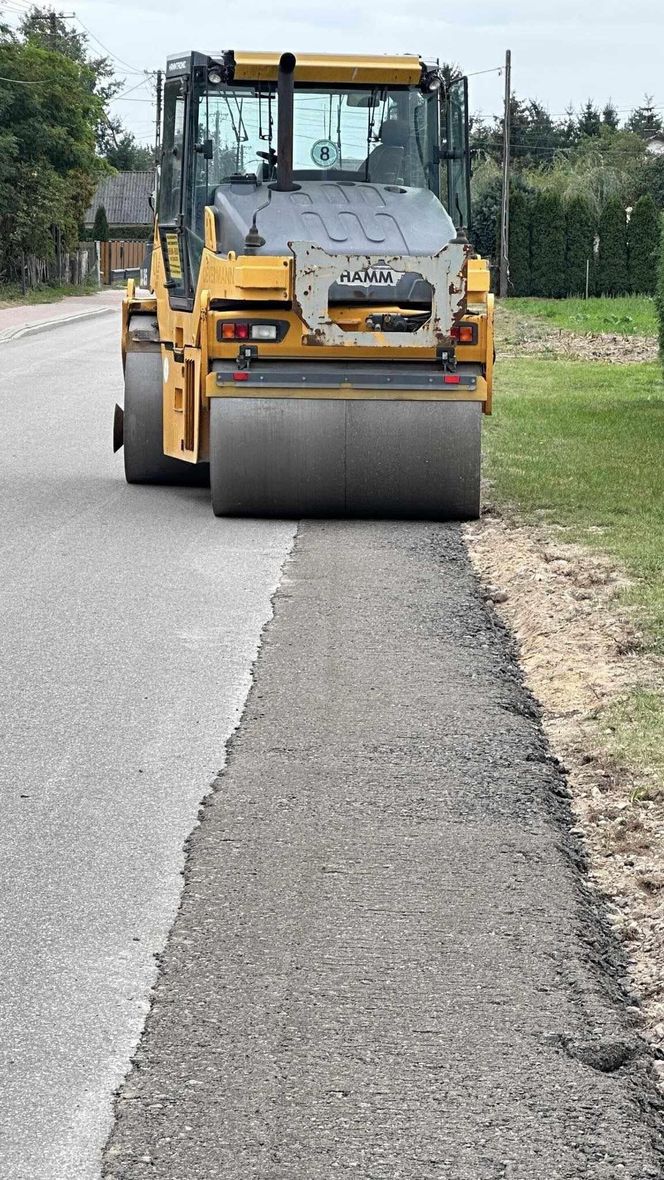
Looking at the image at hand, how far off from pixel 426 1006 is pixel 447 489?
7.14 meters

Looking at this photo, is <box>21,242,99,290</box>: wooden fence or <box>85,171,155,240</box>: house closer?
<box>21,242,99,290</box>: wooden fence

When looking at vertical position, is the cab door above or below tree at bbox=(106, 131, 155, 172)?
below

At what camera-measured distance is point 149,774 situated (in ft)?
17.8

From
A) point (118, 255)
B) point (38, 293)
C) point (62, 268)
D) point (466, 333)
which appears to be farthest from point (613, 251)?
point (466, 333)

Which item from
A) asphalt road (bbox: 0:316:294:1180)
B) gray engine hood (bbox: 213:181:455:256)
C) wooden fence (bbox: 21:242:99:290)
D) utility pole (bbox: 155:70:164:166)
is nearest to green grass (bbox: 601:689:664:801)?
asphalt road (bbox: 0:316:294:1180)

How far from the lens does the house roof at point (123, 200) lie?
92.6 m

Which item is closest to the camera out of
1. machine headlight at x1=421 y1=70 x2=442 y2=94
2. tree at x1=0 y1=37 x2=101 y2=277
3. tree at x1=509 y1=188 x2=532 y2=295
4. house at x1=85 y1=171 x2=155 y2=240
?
machine headlight at x1=421 y1=70 x2=442 y2=94

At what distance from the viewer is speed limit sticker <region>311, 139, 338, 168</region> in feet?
38.3

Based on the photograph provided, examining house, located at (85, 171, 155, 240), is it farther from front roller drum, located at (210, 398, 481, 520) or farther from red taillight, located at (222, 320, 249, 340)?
front roller drum, located at (210, 398, 481, 520)

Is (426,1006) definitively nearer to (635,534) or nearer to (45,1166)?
(45,1166)

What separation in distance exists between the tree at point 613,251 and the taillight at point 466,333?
168 ft

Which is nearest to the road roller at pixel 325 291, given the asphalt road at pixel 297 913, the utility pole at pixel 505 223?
the asphalt road at pixel 297 913

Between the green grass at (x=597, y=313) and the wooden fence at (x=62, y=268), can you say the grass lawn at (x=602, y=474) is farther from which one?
the wooden fence at (x=62, y=268)

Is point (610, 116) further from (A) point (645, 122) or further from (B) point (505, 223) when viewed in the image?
(B) point (505, 223)
